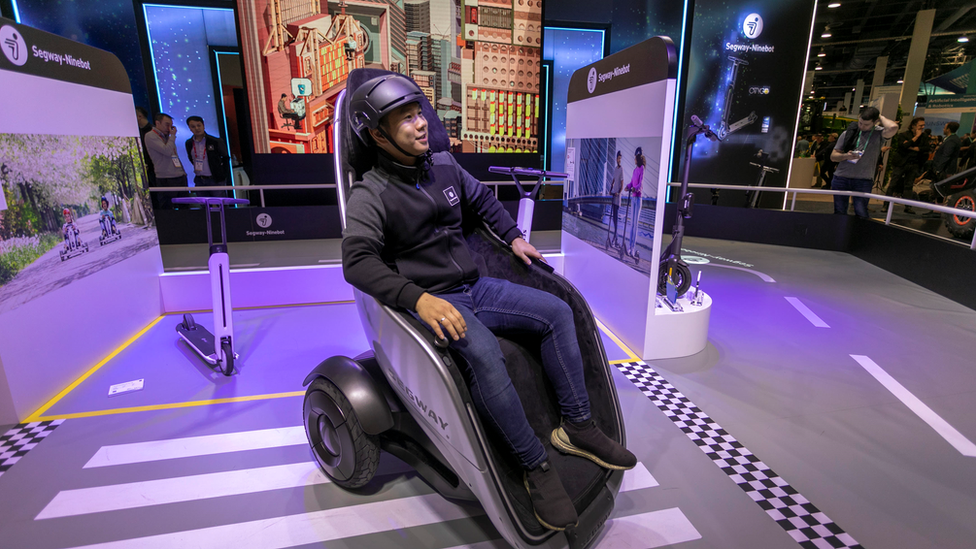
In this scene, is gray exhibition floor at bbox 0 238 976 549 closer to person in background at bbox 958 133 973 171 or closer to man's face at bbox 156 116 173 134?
man's face at bbox 156 116 173 134

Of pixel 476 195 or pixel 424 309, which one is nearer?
pixel 424 309

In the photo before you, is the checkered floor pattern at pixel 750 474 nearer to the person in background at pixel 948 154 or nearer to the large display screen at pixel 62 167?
the large display screen at pixel 62 167

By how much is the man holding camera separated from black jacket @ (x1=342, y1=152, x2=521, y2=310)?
17.5 ft

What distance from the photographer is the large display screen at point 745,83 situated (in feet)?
21.7

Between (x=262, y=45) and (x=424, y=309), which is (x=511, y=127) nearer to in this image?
(x=262, y=45)

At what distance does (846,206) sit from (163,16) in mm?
9177

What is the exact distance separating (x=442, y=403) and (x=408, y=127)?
3.05ft

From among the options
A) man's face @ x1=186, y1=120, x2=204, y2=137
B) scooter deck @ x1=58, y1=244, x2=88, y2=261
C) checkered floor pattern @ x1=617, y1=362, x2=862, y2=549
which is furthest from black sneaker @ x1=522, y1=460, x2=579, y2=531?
man's face @ x1=186, y1=120, x2=204, y2=137

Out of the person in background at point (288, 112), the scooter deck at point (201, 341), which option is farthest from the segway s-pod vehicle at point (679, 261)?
the person in background at point (288, 112)

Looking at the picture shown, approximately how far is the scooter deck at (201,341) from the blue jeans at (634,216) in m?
2.66

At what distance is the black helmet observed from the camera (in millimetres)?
1577

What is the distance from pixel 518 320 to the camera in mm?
1705

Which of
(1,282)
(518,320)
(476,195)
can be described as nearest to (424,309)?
(518,320)

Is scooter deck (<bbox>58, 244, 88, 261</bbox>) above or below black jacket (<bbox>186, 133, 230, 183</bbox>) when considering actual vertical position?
below
